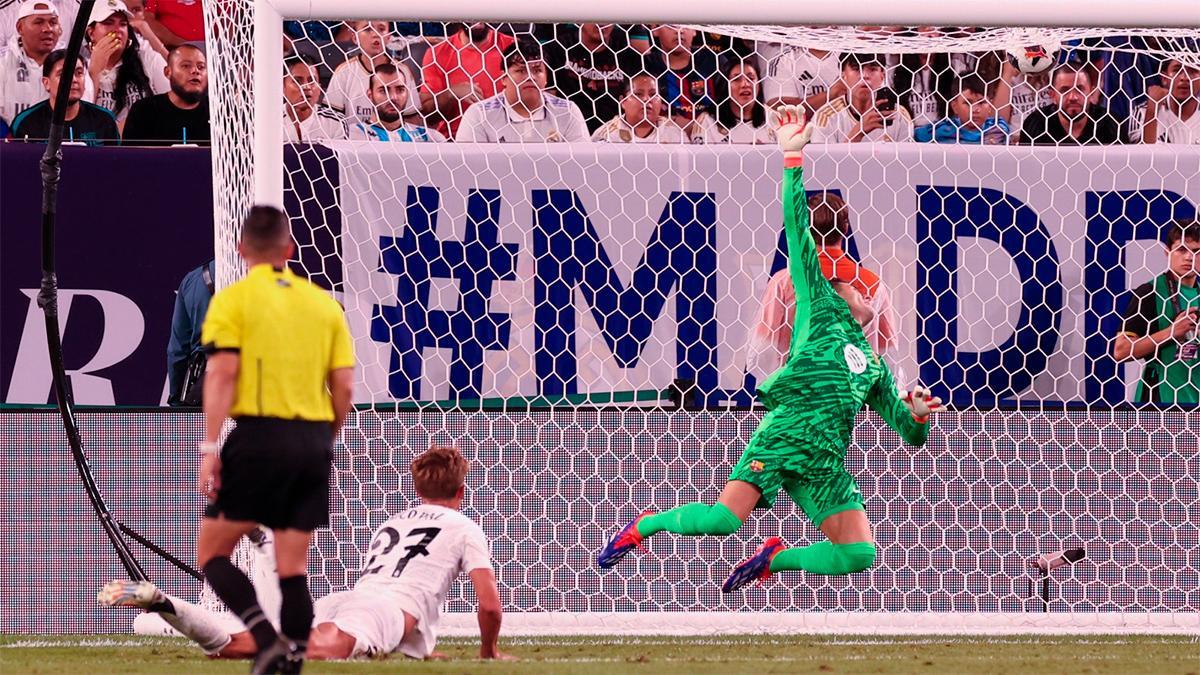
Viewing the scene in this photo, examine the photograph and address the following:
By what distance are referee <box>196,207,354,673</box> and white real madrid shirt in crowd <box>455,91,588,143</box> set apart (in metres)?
3.48

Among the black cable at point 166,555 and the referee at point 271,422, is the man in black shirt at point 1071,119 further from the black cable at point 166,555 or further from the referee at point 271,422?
the referee at point 271,422

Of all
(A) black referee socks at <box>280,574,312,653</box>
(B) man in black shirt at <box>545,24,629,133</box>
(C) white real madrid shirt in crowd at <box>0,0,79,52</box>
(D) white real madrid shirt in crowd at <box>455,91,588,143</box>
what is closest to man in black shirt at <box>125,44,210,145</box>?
(C) white real madrid shirt in crowd at <box>0,0,79,52</box>

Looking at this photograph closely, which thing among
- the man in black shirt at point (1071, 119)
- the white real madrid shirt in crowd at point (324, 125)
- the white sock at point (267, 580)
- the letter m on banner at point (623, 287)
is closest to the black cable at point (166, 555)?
the white sock at point (267, 580)

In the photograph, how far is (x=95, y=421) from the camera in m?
7.47

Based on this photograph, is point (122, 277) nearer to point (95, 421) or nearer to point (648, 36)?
point (95, 421)

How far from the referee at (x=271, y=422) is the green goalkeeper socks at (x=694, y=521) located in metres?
1.73

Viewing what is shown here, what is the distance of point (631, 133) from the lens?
312 inches

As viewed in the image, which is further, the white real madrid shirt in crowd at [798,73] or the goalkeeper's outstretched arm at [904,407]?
the white real madrid shirt in crowd at [798,73]

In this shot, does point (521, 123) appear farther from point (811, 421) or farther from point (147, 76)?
point (811, 421)

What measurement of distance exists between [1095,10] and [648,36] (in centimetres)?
256

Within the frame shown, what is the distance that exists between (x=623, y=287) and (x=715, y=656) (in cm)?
215

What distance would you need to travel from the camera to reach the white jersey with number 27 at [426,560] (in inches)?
205

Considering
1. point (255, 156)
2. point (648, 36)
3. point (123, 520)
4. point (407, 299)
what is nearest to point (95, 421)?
point (123, 520)

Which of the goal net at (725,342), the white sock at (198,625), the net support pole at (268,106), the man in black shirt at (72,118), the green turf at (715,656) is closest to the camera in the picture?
the white sock at (198,625)
